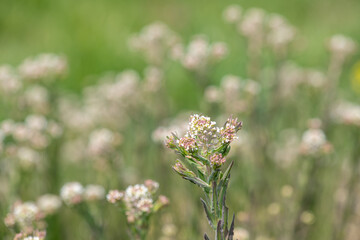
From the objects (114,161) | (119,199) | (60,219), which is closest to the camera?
(119,199)

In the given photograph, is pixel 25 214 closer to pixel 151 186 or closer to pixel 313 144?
pixel 151 186

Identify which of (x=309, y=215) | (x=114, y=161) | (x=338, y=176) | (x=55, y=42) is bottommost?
(x=309, y=215)

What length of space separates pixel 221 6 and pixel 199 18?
55 cm

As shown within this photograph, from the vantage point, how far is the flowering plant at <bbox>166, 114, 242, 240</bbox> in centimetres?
139

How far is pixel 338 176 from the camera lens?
3.30 meters

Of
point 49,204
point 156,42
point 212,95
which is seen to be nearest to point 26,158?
point 49,204

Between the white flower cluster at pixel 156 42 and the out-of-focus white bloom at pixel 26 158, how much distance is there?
106cm

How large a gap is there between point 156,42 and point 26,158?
→ 117 cm

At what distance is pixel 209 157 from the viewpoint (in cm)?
141

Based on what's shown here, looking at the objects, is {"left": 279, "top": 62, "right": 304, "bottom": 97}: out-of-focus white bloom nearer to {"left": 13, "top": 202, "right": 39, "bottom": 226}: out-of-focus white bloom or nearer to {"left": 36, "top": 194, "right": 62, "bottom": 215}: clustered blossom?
{"left": 36, "top": 194, "right": 62, "bottom": 215}: clustered blossom

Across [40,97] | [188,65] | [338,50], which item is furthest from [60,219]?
[338,50]

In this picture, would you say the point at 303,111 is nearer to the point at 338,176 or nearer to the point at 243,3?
the point at 338,176

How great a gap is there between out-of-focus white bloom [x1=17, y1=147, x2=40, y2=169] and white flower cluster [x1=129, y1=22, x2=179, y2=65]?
3.47 ft

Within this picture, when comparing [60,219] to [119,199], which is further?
[60,219]
